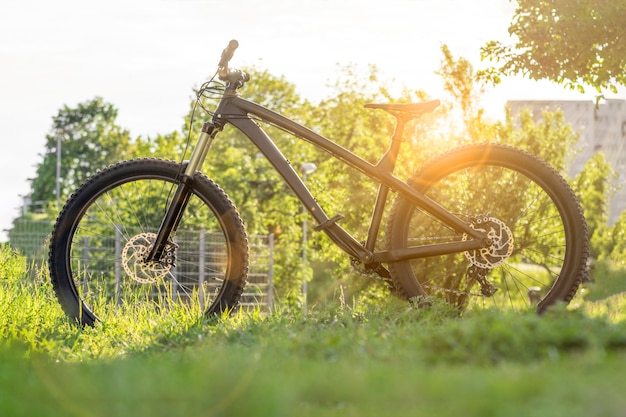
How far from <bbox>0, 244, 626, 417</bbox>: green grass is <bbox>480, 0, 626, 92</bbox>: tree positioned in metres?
7.90

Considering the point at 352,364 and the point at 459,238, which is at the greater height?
the point at 459,238

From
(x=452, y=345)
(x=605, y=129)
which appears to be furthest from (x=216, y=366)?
(x=605, y=129)

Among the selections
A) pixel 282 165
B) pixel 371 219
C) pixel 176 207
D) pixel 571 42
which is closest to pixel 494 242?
pixel 371 219

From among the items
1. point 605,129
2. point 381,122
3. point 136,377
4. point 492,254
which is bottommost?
point 136,377

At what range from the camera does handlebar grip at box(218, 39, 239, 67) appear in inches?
214

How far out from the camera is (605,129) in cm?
7731

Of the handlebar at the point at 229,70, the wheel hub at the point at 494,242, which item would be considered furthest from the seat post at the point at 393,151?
the handlebar at the point at 229,70

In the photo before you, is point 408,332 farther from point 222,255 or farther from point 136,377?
point 222,255

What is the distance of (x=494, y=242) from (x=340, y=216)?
3.06ft

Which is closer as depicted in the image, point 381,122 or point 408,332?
point 408,332

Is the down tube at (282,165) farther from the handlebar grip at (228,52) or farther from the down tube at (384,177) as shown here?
the handlebar grip at (228,52)

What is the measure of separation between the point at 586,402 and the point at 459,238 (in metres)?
2.88

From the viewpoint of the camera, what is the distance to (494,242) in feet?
17.2

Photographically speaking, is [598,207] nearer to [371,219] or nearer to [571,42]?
[571,42]
